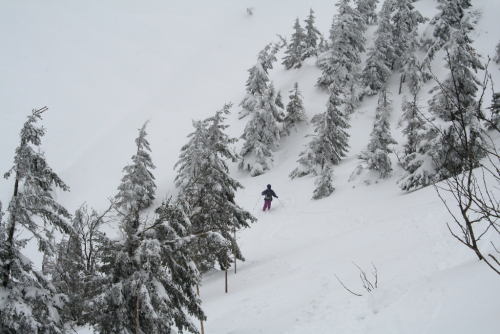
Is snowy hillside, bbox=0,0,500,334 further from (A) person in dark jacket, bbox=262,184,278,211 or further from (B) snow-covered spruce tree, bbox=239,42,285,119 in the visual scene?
(B) snow-covered spruce tree, bbox=239,42,285,119

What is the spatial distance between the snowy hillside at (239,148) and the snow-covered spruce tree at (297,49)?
1512 millimetres

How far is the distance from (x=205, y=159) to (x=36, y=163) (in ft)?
22.7

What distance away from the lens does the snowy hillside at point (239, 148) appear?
6152mm

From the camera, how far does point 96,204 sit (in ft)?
98.8

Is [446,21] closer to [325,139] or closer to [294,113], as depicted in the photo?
[294,113]

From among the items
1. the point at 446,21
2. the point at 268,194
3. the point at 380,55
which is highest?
the point at 446,21

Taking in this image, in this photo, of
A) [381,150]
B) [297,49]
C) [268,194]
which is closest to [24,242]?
[268,194]

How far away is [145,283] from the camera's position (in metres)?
5.83

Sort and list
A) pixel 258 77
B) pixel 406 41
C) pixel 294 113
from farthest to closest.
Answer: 1. pixel 406 41
2. pixel 258 77
3. pixel 294 113

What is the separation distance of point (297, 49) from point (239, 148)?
77.0 feet

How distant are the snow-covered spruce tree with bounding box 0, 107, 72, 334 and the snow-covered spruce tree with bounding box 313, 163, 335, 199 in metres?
16.3

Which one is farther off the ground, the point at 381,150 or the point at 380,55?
the point at 380,55

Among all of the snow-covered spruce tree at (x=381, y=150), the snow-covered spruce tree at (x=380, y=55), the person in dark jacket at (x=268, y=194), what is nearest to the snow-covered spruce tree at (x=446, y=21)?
the snow-covered spruce tree at (x=380, y=55)

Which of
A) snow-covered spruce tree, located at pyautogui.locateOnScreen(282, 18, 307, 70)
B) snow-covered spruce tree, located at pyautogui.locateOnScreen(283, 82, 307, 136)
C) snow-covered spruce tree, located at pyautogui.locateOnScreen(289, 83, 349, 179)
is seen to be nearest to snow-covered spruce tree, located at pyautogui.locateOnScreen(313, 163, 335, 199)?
snow-covered spruce tree, located at pyautogui.locateOnScreen(289, 83, 349, 179)
